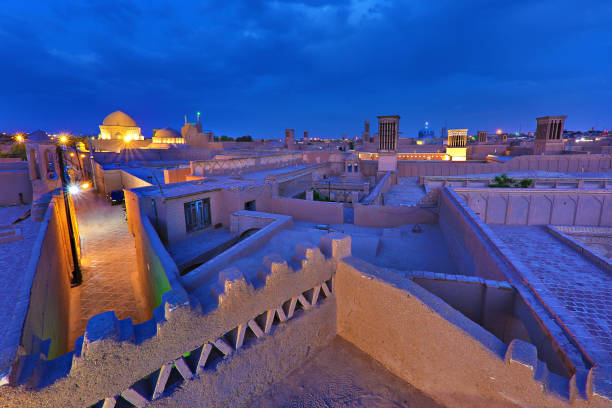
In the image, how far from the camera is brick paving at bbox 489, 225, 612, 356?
175 inches

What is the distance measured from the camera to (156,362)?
148 inches

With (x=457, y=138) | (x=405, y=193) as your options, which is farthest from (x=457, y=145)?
(x=405, y=193)

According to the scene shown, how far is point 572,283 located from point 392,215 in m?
7.05

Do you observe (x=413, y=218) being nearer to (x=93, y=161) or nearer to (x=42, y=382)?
(x=42, y=382)

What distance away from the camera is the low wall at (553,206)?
11711mm

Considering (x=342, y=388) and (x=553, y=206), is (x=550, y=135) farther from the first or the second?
(x=342, y=388)

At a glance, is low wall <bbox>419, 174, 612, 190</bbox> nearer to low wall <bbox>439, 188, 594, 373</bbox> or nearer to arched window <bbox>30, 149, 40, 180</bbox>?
low wall <bbox>439, 188, 594, 373</bbox>

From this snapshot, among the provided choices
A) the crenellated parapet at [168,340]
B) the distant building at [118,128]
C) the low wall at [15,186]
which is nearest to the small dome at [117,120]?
the distant building at [118,128]

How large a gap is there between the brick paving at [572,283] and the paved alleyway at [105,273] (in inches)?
408

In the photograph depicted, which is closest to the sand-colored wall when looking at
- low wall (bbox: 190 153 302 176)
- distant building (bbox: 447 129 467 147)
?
low wall (bbox: 190 153 302 176)

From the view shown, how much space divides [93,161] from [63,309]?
88.6 feet

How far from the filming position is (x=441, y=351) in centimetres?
456

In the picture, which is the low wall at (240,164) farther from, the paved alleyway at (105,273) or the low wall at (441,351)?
the low wall at (441,351)

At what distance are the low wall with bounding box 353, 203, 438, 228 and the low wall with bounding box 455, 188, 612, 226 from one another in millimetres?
1602
